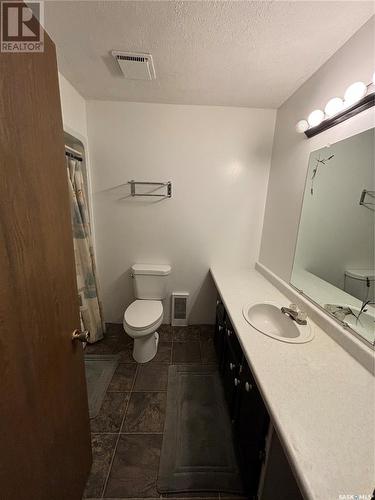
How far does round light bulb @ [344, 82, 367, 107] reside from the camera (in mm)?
968

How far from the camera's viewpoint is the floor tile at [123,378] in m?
1.64

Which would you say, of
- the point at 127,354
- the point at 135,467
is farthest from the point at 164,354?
the point at 135,467

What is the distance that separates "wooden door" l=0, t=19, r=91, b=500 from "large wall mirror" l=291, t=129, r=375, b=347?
54.6 inches

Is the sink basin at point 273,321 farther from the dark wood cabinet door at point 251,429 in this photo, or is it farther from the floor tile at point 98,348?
the floor tile at point 98,348

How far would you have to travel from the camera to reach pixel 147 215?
2.10 meters

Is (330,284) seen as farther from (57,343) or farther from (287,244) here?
(57,343)

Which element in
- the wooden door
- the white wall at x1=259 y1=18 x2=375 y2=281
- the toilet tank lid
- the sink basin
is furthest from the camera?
the toilet tank lid

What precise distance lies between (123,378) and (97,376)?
24cm

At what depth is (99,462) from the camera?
3.87 feet

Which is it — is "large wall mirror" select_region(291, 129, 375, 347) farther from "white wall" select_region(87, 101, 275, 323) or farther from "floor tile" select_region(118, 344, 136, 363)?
"floor tile" select_region(118, 344, 136, 363)

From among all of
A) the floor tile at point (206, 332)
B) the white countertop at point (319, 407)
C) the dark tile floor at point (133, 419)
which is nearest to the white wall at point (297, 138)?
the white countertop at point (319, 407)

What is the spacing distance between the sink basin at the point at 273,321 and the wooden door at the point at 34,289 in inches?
40.1

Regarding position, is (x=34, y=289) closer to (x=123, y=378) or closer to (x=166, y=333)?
(x=123, y=378)

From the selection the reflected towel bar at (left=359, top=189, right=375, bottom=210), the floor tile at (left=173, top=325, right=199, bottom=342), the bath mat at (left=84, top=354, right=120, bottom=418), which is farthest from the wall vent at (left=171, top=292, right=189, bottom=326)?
the reflected towel bar at (left=359, top=189, right=375, bottom=210)
